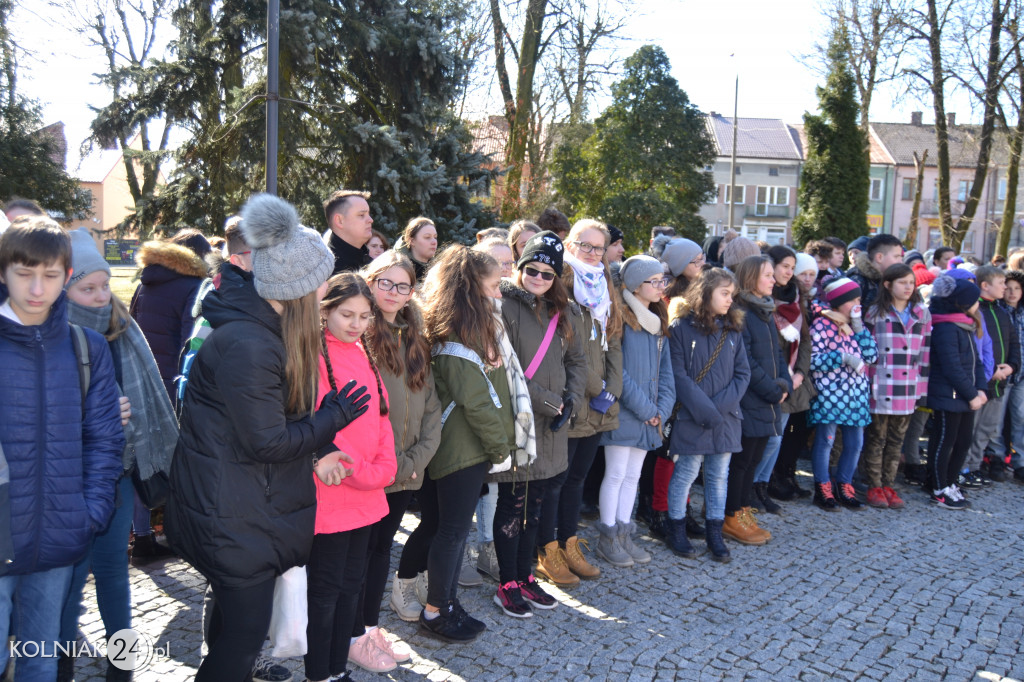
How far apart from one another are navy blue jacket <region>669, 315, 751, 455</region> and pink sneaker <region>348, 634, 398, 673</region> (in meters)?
2.54

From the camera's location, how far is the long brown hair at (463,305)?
3.88 meters

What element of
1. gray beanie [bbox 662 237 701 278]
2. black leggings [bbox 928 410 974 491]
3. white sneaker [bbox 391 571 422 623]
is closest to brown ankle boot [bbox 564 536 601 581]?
white sneaker [bbox 391 571 422 623]

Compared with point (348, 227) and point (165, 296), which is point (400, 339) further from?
point (165, 296)

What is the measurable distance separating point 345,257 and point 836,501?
182 inches

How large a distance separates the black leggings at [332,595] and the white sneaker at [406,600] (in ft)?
2.74

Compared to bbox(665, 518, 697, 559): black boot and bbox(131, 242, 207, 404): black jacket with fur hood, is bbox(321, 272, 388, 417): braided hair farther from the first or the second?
bbox(665, 518, 697, 559): black boot

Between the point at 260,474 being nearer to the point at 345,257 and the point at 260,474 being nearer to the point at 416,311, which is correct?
the point at 416,311

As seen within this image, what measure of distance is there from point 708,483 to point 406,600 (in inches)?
93.7

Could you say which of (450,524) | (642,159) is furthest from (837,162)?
(450,524)

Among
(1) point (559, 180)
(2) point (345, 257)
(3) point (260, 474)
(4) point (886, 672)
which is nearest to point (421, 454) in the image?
(3) point (260, 474)

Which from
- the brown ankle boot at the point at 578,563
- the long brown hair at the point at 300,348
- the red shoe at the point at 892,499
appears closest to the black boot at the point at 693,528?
the brown ankle boot at the point at 578,563

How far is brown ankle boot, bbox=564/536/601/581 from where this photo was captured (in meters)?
4.88

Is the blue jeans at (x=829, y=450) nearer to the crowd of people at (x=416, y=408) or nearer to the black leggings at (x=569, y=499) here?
the crowd of people at (x=416, y=408)

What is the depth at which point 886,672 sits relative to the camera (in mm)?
3857
